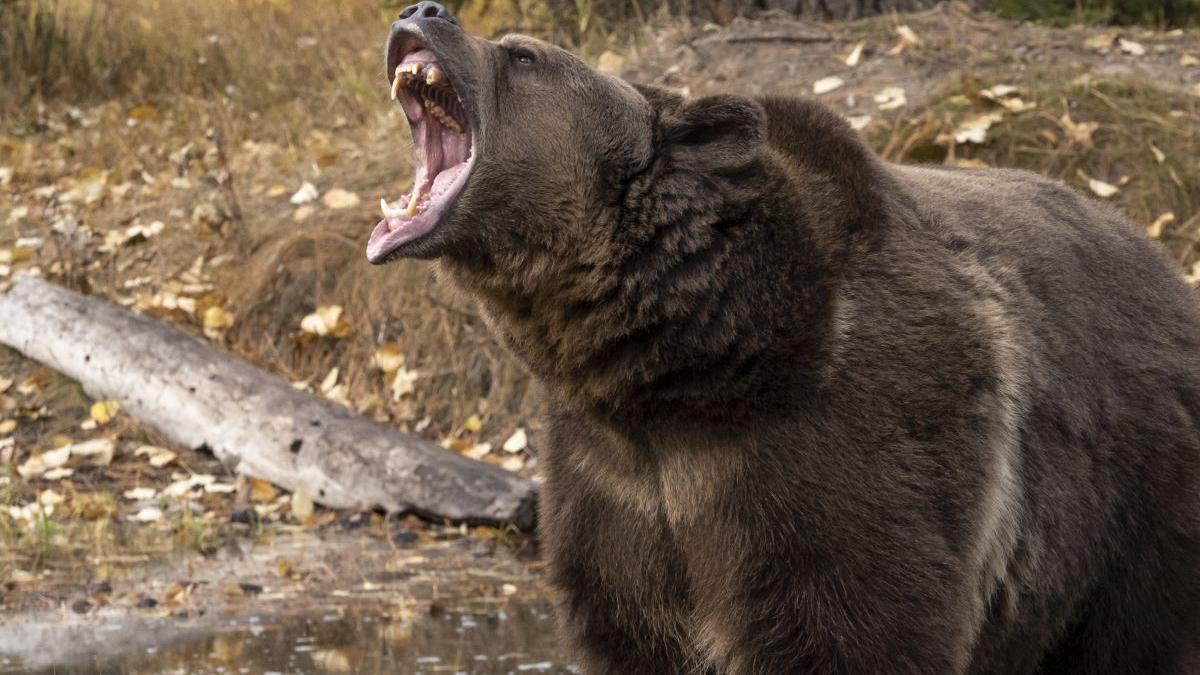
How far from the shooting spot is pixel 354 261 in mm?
9273

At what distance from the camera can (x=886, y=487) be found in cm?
387

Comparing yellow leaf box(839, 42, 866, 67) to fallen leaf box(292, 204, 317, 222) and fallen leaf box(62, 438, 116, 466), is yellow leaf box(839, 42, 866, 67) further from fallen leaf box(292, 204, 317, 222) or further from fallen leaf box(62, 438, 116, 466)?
fallen leaf box(62, 438, 116, 466)

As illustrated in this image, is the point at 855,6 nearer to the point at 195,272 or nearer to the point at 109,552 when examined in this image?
the point at 195,272

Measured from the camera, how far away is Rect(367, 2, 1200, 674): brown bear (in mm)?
3869

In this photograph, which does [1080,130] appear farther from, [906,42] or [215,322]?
[215,322]

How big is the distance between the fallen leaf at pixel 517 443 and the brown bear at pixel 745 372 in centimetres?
376

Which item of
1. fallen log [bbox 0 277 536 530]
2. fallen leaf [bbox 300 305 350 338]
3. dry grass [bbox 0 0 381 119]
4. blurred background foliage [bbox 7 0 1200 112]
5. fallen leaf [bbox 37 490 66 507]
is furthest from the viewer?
dry grass [bbox 0 0 381 119]

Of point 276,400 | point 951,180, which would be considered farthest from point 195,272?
point 951,180

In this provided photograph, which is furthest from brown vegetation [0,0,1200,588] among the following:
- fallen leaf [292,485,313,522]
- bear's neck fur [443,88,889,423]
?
bear's neck fur [443,88,889,423]

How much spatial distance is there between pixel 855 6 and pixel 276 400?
441 cm

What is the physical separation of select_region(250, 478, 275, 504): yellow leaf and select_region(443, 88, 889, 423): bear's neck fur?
13.0ft

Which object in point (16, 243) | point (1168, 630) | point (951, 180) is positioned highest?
point (951, 180)

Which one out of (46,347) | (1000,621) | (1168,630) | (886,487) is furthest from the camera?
(46,347)

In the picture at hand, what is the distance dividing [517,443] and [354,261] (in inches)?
67.5
